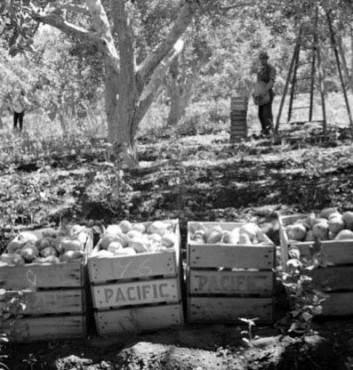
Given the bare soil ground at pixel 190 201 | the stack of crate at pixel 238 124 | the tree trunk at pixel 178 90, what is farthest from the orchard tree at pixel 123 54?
the tree trunk at pixel 178 90

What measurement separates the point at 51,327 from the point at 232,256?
1.21 metres

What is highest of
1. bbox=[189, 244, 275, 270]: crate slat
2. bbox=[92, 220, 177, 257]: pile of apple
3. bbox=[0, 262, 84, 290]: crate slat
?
bbox=[92, 220, 177, 257]: pile of apple

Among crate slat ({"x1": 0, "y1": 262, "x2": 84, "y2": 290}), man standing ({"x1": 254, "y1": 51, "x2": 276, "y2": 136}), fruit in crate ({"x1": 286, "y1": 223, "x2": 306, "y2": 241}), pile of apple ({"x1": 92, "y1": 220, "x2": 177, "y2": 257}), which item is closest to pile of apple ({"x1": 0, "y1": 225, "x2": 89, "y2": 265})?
crate slat ({"x1": 0, "y1": 262, "x2": 84, "y2": 290})

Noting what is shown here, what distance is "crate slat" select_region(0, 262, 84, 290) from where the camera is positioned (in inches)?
141

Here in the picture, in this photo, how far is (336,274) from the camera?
3.59m

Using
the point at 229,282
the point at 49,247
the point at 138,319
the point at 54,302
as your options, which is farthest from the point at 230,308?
the point at 49,247

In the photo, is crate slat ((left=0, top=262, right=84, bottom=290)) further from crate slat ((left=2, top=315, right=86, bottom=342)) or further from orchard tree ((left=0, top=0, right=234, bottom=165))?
orchard tree ((left=0, top=0, right=234, bottom=165))

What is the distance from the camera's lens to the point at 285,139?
36.3 ft

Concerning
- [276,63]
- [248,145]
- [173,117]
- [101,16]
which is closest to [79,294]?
[101,16]

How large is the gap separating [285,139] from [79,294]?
26.5ft

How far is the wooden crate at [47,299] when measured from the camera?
3.58 m

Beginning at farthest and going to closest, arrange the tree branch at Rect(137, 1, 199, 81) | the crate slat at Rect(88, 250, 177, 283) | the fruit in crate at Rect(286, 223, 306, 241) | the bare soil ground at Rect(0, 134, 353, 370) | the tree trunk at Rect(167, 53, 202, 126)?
the tree trunk at Rect(167, 53, 202, 126), the tree branch at Rect(137, 1, 199, 81), the fruit in crate at Rect(286, 223, 306, 241), the crate slat at Rect(88, 250, 177, 283), the bare soil ground at Rect(0, 134, 353, 370)

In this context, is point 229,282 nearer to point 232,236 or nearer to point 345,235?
point 232,236

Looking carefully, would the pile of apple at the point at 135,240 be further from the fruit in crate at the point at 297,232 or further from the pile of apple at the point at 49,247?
the fruit in crate at the point at 297,232
